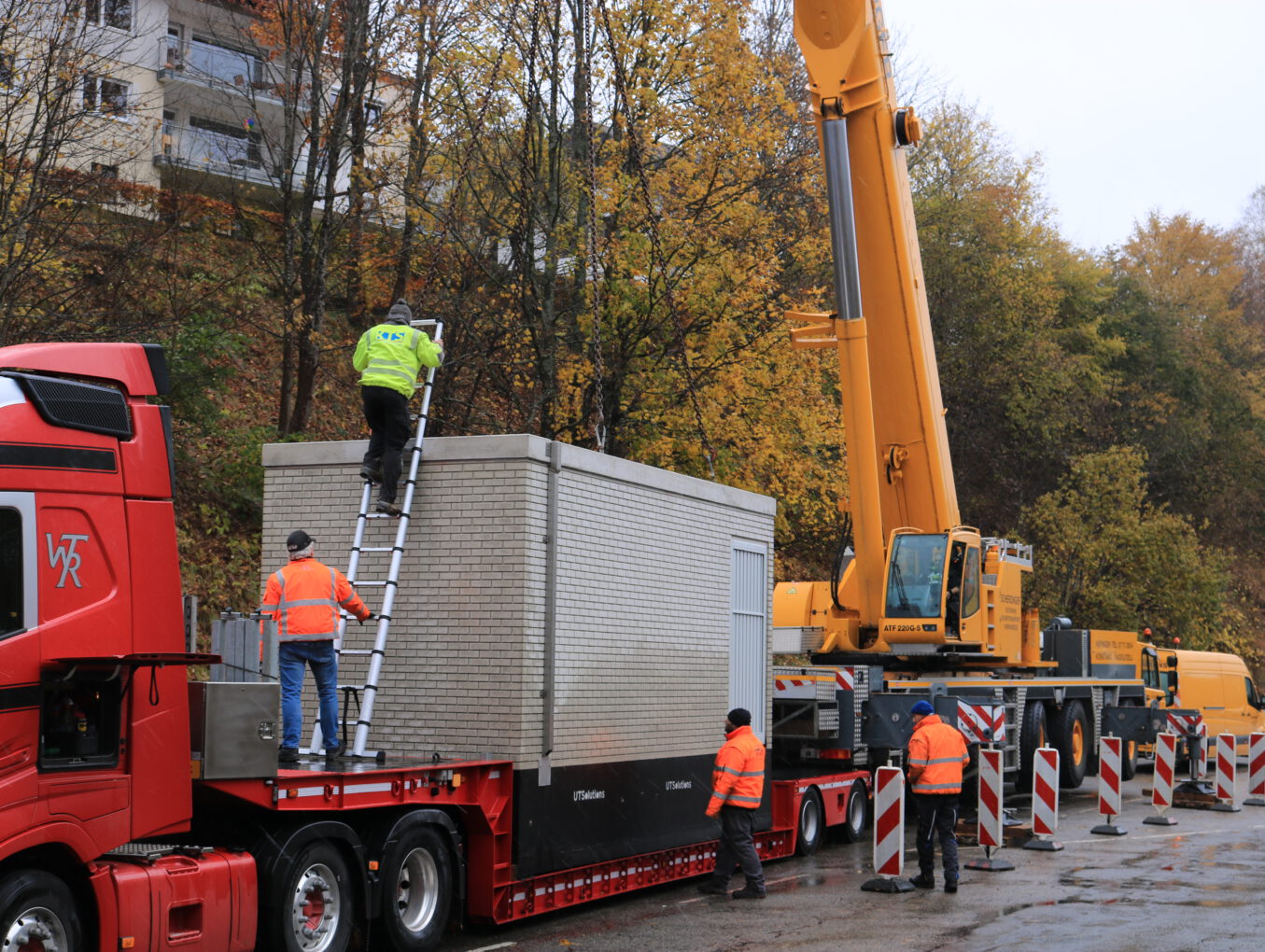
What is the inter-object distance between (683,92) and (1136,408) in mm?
30832

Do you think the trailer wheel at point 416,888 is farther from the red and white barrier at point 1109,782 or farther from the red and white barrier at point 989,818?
the red and white barrier at point 1109,782

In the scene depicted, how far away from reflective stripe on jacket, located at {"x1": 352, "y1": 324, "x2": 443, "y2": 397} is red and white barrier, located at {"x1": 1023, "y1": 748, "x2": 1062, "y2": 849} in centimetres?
835

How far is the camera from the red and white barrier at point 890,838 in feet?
39.3

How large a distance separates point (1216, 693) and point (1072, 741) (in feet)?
27.4

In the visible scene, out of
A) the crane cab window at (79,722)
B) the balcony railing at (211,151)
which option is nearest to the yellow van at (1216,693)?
the balcony railing at (211,151)

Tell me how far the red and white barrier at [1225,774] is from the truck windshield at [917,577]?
17.8 feet

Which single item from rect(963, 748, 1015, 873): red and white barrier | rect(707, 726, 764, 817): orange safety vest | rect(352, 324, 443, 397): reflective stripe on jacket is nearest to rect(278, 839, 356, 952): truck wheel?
rect(352, 324, 443, 397): reflective stripe on jacket

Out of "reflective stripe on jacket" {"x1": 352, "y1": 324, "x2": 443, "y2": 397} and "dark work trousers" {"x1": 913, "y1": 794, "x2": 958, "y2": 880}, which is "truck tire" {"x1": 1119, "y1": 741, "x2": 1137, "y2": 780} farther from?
"reflective stripe on jacket" {"x1": 352, "y1": 324, "x2": 443, "y2": 397}

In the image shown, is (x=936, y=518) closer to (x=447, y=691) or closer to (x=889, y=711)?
(x=889, y=711)

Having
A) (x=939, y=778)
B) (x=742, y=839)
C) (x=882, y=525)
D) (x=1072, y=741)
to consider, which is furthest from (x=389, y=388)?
(x=1072, y=741)

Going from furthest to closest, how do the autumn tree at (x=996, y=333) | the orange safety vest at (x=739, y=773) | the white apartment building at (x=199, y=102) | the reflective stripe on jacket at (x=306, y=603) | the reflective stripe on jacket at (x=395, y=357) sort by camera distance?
1. the autumn tree at (x=996, y=333)
2. the white apartment building at (x=199, y=102)
3. the orange safety vest at (x=739, y=773)
4. the reflective stripe on jacket at (x=395, y=357)
5. the reflective stripe on jacket at (x=306, y=603)

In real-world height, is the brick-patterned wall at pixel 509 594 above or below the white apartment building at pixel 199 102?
below

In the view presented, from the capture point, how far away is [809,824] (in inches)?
586

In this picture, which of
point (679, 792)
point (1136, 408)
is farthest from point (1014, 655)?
point (1136, 408)
